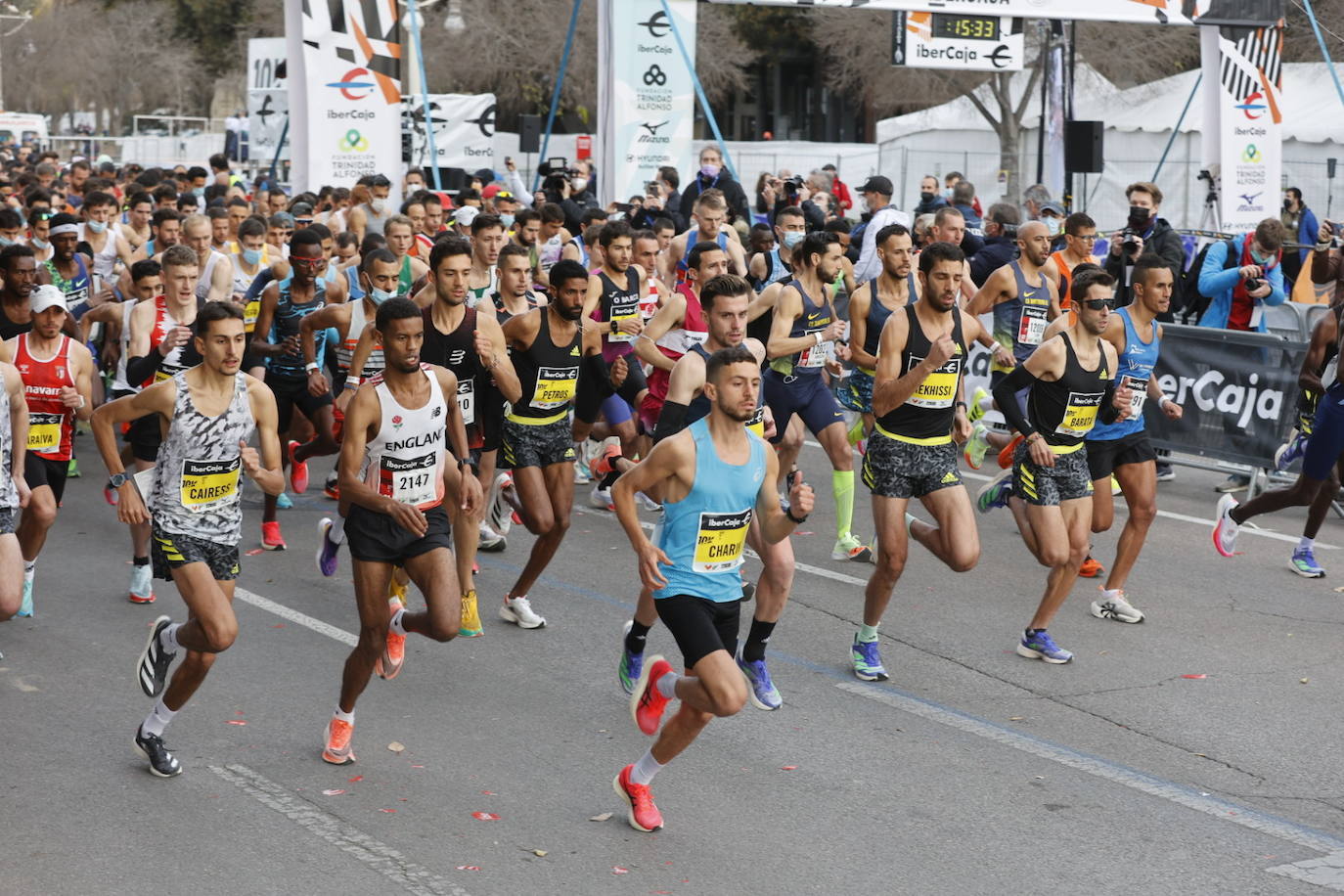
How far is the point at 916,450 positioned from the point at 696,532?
217 centimetres

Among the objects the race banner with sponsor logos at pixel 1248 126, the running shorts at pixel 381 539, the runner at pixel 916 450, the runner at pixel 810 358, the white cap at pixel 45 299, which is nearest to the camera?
the running shorts at pixel 381 539

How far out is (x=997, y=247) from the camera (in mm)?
12875

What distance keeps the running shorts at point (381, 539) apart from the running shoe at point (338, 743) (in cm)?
65

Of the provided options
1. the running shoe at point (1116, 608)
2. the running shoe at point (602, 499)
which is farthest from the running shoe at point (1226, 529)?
the running shoe at point (602, 499)

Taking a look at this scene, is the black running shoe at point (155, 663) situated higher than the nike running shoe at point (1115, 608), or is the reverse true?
the black running shoe at point (155, 663)

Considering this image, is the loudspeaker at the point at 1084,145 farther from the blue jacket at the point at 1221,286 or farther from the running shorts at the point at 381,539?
the running shorts at the point at 381,539

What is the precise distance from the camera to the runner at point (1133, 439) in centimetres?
866

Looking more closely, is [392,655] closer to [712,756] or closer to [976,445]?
[712,756]

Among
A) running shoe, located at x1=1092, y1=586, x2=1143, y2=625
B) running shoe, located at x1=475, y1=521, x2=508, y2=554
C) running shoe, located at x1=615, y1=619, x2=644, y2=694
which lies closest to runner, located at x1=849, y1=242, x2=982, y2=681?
running shoe, located at x1=615, y1=619, x2=644, y2=694

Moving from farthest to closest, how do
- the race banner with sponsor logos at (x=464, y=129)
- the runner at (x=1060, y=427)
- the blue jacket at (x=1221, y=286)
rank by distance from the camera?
A: the race banner with sponsor logos at (x=464, y=129), the blue jacket at (x=1221, y=286), the runner at (x=1060, y=427)

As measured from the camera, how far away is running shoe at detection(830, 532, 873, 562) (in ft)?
Result: 33.2

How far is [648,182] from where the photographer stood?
55.8 feet

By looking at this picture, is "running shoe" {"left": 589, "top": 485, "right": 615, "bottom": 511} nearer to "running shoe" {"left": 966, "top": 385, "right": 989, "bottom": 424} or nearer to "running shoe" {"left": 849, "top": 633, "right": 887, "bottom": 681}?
"running shoe" {"left": 966, "top": 385, "right": 989, "bottom": 424}

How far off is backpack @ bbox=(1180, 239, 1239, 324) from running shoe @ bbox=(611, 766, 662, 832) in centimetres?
903
